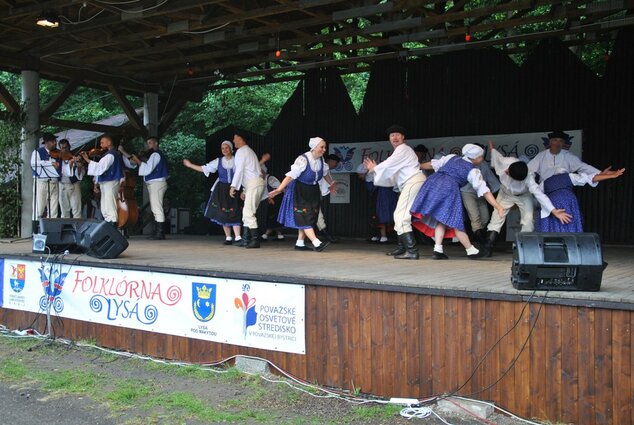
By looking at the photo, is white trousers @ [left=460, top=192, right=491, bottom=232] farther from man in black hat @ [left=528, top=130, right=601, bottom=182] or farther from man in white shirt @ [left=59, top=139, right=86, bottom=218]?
man in white shirt @ [left=59, top=139, right=86, bottom=218]

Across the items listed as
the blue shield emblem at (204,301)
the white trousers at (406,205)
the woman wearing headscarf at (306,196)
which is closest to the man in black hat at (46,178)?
the woman wearing headscarf at (306,196)

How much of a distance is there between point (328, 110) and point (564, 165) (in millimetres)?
6027

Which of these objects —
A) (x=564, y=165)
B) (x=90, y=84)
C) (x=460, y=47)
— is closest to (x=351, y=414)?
(x=564, y=165)

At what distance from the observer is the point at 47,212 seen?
966 cm

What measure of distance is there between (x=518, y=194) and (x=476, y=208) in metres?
0.61

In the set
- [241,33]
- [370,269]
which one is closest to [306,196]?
[370,269]

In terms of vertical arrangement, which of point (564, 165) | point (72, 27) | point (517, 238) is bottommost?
point (517, 238)

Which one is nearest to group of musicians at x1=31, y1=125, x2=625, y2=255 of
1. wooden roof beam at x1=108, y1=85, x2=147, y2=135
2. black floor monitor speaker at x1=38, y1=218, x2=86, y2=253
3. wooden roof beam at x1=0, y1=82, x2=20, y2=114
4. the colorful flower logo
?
wooden roof beam at x1=0, y1=82, x2=20, y2=114

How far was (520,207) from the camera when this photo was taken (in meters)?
6.43

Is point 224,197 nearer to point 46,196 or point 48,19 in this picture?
point 46,196

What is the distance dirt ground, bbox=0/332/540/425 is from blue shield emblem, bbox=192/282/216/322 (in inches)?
17.3

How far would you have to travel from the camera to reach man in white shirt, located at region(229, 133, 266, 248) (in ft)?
25.7

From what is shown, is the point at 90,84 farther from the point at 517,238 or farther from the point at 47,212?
the point at 517,238

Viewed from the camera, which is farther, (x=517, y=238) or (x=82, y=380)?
(x=82, y=380)
